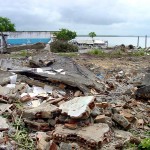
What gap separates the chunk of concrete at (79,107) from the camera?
5441 millimetres

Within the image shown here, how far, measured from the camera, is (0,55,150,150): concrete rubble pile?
5234mm

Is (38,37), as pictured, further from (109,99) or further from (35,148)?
(35,148)

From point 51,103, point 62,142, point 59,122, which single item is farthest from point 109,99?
point 62,142

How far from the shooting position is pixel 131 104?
7664 millimetres

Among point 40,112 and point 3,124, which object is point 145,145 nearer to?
point 40,112

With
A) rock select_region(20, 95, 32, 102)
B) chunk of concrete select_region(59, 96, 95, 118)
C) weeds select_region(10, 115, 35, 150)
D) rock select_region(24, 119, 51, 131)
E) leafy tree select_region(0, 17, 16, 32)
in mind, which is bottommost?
weeds select_region(10, 115, 35, 150)

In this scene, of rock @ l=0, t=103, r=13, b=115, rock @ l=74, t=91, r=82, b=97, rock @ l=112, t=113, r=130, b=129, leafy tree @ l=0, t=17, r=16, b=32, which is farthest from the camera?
leafy tree @ l=0, t=17, r=16, b=32

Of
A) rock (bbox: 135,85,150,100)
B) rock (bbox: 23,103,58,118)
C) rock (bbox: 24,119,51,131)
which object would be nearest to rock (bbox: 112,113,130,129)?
rock (bbox: 23,103,58,118)

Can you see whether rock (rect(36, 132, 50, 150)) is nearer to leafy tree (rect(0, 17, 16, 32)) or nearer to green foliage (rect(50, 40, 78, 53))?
green foliage (rect(50, 40, 78, 53))

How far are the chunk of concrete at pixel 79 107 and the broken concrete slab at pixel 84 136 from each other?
248 mm

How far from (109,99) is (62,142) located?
306 cm

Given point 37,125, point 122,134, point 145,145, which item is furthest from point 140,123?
point 37,125

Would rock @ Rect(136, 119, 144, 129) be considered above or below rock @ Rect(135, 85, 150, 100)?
below

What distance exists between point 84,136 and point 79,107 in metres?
0.63
